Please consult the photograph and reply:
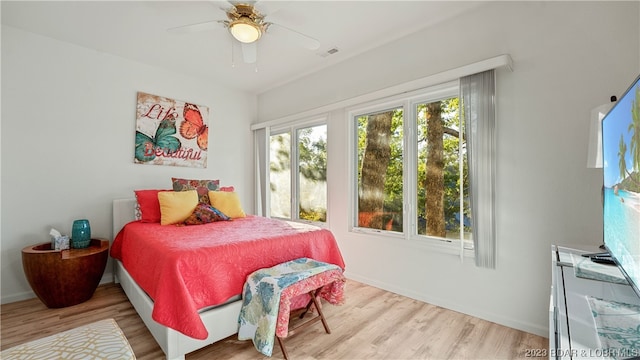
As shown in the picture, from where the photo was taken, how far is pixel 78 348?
1.13m

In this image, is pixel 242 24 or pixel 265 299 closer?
pixel 265 299

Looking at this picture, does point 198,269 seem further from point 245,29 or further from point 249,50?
point 249,50

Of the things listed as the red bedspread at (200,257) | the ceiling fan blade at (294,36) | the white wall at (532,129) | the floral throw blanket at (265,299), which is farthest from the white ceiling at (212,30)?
the floral throw blanket at (265,299)

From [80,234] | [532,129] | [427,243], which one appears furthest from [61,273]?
[532,129]

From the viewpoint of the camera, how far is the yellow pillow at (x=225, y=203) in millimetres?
3214

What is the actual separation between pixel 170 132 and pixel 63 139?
40.7 inches

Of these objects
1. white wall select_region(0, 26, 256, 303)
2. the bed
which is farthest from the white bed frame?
white wall select_region(0, 26, 256, 303)

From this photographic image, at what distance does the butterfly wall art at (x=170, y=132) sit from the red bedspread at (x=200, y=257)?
109cm

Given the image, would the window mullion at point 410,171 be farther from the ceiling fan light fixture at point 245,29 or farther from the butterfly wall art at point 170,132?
the butterfly wall art at point 170,132

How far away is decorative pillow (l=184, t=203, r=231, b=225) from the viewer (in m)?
2.87

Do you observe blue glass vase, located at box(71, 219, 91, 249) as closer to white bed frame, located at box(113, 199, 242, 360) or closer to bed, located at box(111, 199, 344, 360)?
bed, located at box(111, 199, 344, 360)

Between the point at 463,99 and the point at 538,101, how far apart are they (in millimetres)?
503

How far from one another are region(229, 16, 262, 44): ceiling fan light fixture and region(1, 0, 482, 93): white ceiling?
0.47 feet

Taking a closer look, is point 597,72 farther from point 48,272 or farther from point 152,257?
point 48,272
